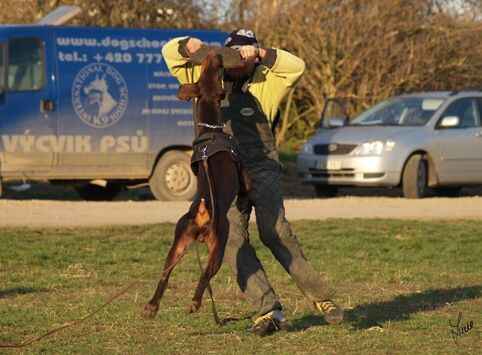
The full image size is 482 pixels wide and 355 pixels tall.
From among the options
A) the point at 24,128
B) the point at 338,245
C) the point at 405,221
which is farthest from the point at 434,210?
the point at 24,128

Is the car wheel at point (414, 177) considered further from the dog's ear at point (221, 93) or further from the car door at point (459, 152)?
the dog's ear at point (221, 93)

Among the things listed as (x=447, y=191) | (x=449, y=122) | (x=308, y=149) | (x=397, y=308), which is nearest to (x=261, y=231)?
(x=397, y=308)

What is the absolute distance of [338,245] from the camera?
10.9 metres

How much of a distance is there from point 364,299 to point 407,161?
7767 mm

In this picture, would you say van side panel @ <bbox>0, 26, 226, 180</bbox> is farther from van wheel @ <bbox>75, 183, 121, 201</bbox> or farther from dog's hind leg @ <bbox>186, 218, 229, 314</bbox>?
dog's hind leg @ <bbox>186, 218, 229, 314</bbox>

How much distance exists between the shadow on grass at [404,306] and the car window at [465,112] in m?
8.04

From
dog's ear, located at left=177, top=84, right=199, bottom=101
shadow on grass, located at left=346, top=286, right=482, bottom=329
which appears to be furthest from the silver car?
dog's ear, located at left=177, top=84, right=199, bottom=101

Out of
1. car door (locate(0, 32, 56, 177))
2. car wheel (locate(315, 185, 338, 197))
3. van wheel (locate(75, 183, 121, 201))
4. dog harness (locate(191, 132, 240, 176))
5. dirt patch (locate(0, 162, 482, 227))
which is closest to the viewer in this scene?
dog harness (locate(191, 132, 240, 176))

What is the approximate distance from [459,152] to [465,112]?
2.96 ft

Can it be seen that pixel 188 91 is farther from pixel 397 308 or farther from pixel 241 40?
pixel 397 308

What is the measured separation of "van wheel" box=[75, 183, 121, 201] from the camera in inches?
632

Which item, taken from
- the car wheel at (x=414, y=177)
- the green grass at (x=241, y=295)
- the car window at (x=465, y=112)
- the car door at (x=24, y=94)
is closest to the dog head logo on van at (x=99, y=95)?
the car door at (x=24, y=94)

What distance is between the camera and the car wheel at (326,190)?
16.5m

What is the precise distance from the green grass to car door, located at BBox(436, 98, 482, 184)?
2.97m
